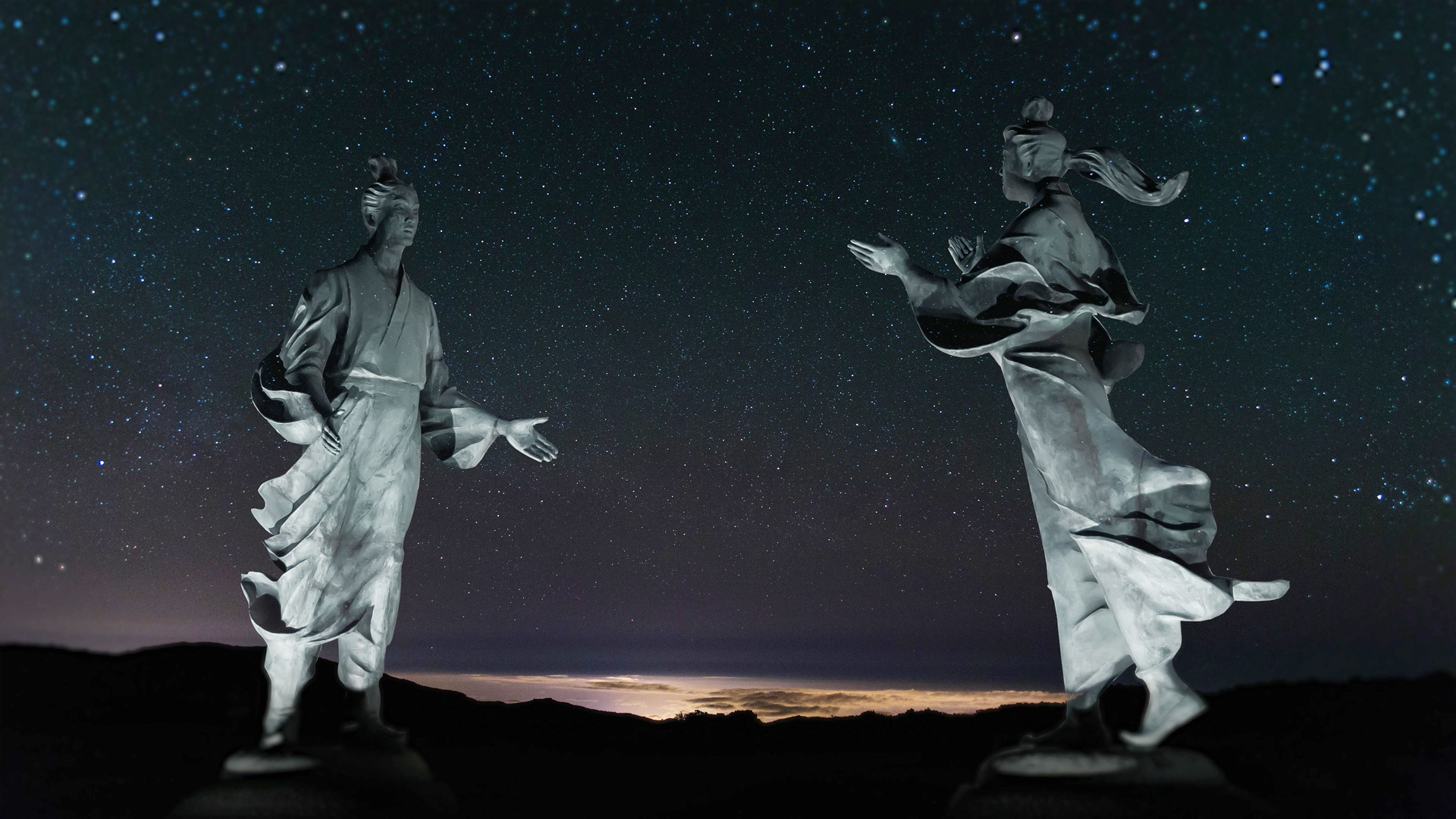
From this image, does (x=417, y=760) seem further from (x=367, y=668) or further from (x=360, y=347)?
(x=360, y=347)

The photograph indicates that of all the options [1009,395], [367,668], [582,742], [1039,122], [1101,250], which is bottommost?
[582,742]

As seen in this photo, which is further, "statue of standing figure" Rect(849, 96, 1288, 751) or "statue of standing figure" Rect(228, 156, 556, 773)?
"statue of standing figure" Rect(228, 156, 556, 773)

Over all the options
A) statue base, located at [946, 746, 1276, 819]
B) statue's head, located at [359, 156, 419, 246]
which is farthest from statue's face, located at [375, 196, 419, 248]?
statue base, located at [946, 746, 1276, 819]

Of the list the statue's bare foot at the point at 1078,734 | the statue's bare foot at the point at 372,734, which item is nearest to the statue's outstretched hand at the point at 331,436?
the statue's bare foot at the point at 372,734

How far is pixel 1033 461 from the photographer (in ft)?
20.3

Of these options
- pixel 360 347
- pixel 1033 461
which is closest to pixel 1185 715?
pixel 1033 461

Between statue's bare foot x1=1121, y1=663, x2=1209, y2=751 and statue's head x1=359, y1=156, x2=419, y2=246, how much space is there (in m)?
5.38

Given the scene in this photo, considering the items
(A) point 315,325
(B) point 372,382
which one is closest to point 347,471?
(B) point 372,382

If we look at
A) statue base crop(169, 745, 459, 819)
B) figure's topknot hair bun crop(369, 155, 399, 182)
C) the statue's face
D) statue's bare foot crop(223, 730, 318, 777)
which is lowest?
statue base crop(169, 745, 459, 819)

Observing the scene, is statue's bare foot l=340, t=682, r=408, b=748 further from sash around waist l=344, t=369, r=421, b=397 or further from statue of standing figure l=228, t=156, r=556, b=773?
sash around waist l=344, t=369, r=421, b=397

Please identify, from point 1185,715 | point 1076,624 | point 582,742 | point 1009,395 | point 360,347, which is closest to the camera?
point 1185,715

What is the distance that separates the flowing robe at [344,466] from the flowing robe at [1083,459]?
134 inches

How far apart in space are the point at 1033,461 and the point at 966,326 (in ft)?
2.96

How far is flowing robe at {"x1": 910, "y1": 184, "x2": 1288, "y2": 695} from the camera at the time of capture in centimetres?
550
